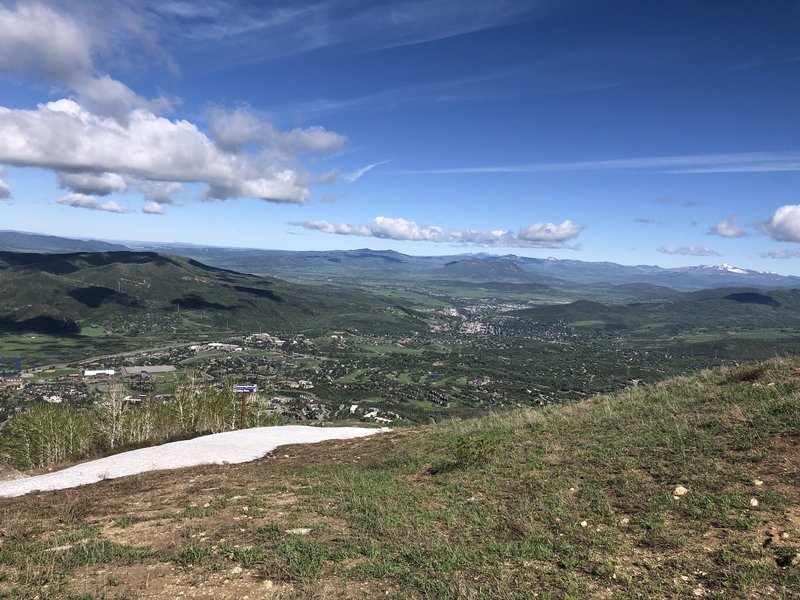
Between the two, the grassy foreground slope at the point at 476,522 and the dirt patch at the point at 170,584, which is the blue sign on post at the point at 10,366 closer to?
the grassy foreground slope at the point at 476,522

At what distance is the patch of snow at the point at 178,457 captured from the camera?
19312 millimetres

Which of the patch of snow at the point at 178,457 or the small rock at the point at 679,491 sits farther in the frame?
the patch of snow at the point at 178,457

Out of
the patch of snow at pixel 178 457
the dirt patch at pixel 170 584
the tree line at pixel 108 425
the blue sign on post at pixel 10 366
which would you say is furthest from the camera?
the blue sign on post at pixel 10 366

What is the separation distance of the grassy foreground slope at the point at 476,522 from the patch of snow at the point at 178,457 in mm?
2061

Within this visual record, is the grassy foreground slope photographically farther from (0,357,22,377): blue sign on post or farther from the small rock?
(0,357,22,377): blue sign on post

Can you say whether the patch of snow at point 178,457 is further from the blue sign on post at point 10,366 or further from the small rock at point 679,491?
the blue sign on post at point 10,366

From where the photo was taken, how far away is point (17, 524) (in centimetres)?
1225

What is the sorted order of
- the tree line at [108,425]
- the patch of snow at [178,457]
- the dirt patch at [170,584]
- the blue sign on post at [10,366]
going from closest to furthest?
the dirt patch at [170,584] → the patch of snow at [178,457] → the tree line at [108,425] → the blue sign on post at [10,366]

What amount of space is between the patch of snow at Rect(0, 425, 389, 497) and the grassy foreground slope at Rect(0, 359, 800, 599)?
6.76 feet

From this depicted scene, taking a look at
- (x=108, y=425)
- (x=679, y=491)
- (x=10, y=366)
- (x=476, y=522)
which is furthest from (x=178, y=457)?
(x=10, y=366)

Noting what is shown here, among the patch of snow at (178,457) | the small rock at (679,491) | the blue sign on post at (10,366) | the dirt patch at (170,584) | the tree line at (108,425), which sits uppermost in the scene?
the small rock at (679,491)

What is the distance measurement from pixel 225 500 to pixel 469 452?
332 inches

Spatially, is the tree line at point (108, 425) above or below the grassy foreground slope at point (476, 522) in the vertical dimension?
below

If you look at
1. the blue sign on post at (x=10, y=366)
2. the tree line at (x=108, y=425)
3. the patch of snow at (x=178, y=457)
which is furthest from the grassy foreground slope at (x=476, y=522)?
the blue sign on post at (x=10, y=366)
